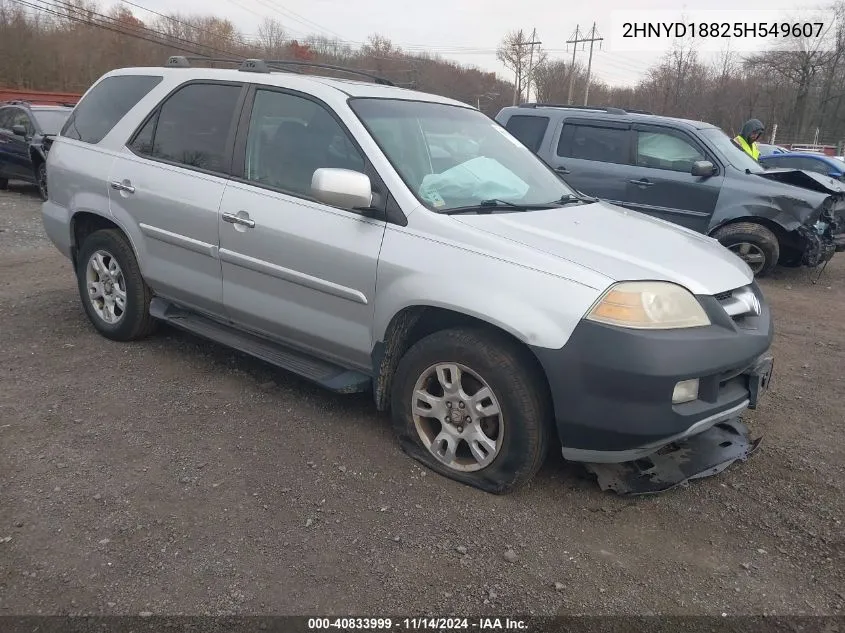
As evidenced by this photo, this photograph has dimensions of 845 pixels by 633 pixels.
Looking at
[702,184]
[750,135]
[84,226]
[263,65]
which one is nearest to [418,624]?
[263,65]

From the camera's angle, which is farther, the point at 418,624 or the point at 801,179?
the point at 801,179

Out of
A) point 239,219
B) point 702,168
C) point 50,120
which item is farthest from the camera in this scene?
point 50,120

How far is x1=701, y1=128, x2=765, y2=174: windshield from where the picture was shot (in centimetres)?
773

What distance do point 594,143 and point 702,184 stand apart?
1.36 m

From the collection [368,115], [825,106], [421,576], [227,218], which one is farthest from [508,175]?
[825,106]

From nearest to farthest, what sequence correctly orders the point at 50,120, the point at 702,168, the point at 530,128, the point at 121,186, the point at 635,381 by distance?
1. the point at 635,381
2. the point at 121,186
3. the point at 702,168
4. the point at 530,128
5. the point at 50,120

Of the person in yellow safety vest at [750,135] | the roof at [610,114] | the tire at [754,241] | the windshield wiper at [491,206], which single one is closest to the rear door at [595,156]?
the roof at [610,114]

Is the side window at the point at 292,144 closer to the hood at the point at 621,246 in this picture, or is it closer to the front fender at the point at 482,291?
the front fender at the point at 482,291

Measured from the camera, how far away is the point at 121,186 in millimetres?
4250

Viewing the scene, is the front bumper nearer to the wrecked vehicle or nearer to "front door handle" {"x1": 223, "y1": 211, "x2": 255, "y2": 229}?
"front door handle" {"x1": 223, "y1": 211, "x2": 255, "y2": 229}

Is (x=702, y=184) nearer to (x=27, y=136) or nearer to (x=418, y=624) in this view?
(x=418, y=624)

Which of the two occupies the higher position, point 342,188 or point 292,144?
point 292,144

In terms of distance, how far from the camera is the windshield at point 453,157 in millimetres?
3350

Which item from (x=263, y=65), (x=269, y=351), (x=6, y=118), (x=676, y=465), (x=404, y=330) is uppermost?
(x=263, y=65)
